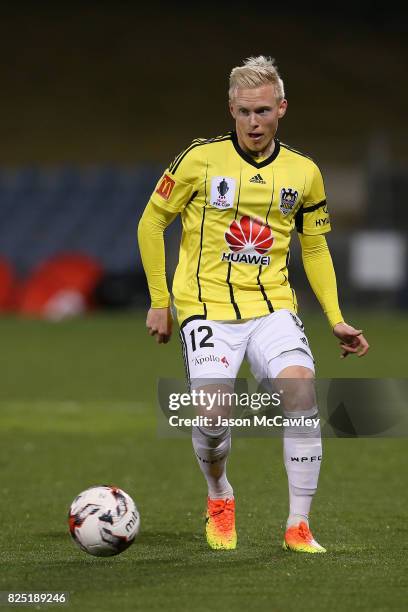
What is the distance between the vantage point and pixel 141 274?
2453cm

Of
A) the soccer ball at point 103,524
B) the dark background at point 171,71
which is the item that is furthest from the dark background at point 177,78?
the soccer ball at point 103,524

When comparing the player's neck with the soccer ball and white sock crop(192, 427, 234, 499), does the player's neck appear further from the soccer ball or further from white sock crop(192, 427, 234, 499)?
the soccer ball

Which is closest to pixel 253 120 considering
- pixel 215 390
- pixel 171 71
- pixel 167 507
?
pixel 215 390

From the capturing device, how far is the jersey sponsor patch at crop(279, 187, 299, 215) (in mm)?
6203

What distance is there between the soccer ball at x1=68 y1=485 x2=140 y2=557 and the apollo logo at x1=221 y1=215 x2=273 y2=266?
3.77 feet

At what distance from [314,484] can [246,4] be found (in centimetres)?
3888

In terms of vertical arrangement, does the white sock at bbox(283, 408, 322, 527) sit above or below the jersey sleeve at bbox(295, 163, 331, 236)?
Answer: below

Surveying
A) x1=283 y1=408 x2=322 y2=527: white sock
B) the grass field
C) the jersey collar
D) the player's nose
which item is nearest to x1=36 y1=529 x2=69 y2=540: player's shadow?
the grass field

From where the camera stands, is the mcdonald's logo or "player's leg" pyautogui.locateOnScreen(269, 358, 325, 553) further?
the mcdonald's logo

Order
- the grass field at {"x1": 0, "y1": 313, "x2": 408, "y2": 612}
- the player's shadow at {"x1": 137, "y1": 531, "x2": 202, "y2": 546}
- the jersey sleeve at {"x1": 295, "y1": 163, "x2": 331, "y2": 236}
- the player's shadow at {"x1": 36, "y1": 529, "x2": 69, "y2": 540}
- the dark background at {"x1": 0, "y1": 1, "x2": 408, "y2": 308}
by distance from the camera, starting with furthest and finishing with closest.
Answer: the dark background at {"x1": 0, "y1": 1, "x2": 408, "y2": 308} → the player's shadow at {"x1": 36, "y1": 529, "x2": 69, "y2": 540} → the player's shadow at {"x1": 137, "y1": 531, "x2": 202, "y2": 546} → the jersey sleeve at {"x1": 295, "y1": 163, "x2": 331, "y2": 236} → the grass field at {"x1": 0, "y1": 313, "x2": 408, "y2": 612}

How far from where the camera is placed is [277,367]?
19.7 ft

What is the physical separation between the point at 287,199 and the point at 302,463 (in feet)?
3.71

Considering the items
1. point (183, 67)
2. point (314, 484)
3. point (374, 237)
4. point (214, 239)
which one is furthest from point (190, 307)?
point (183, 67)

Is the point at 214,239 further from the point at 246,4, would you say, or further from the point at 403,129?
the point at 246,4
